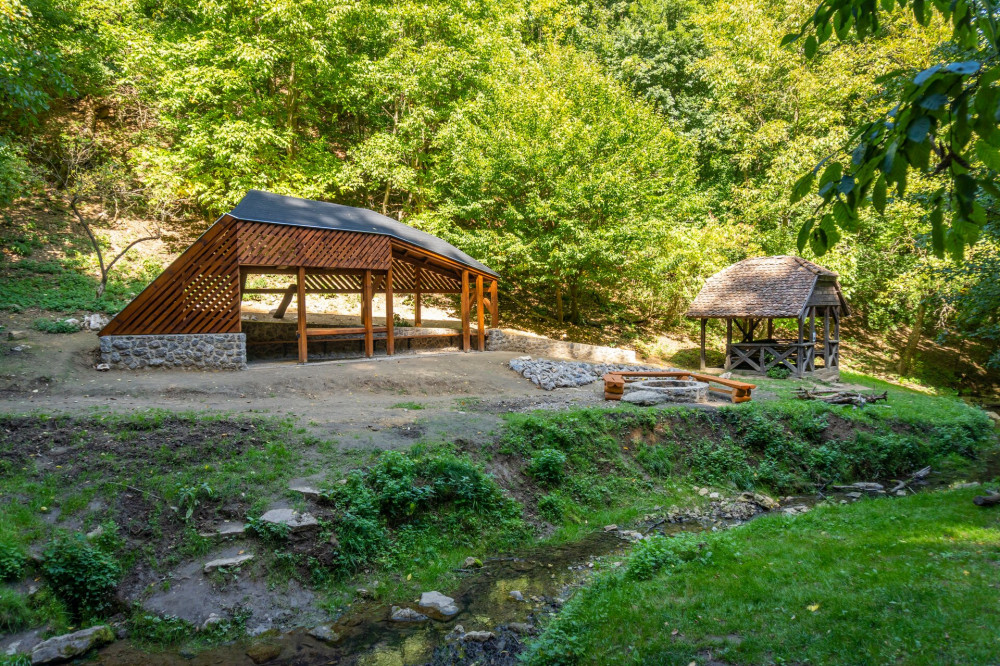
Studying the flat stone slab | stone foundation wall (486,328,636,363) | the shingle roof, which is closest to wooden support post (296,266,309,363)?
stone foundation wall (486,328,636,363)

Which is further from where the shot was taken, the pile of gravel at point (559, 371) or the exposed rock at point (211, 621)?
the pile of gravel at point (559, 371)

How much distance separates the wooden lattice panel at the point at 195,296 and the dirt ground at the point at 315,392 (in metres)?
0.95

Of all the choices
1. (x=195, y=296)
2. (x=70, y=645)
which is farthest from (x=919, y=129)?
(x=195, y=296)

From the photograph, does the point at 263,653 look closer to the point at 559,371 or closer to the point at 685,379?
the point at 559,371

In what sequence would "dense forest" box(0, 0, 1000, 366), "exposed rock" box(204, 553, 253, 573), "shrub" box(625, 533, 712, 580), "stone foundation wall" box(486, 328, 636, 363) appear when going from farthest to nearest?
"dense forest" box(0, 0, 1000, 366) → "stone foundation wall" box(486, 328, 636, 363) → "exposed rock" box(204, 553, 253, 573) → "shrub" box(625, 533, 712, 580)

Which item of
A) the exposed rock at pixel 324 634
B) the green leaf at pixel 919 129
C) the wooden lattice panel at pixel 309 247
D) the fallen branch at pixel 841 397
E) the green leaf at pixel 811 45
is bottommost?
the exposed rock at pixel 324 634

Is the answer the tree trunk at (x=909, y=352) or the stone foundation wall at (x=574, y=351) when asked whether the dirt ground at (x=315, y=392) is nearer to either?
the stone foundation wall at (x=574, y=351)

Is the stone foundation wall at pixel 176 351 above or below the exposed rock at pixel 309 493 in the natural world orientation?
above

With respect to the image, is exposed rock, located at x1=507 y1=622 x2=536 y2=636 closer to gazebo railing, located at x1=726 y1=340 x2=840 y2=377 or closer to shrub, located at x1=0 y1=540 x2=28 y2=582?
shrub, located at x1=0 y1=540 x2=28 y2=582

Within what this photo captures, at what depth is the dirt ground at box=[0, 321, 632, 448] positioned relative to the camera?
8.16 m

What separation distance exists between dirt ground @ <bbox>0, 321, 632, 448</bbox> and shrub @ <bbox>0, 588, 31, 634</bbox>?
335cm

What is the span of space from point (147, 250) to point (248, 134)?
5539 millimetres

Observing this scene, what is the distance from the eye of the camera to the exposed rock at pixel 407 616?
17.1 ft

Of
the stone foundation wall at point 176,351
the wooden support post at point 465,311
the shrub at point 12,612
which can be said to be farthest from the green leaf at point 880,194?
the wooden support post at point 465,311
